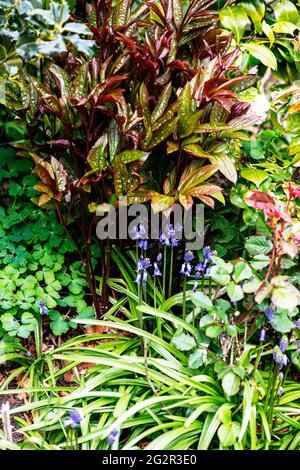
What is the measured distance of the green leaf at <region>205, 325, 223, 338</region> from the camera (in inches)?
76.5

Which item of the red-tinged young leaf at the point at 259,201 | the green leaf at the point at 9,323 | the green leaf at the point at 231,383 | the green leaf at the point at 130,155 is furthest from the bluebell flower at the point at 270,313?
the green leaf at the point at 9,323

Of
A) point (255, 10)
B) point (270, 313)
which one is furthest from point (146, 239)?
point (255, 10)

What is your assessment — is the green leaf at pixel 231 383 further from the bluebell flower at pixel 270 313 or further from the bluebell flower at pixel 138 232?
the bluebell flower at pixel 138 232

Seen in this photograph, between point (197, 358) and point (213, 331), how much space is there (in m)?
0.15

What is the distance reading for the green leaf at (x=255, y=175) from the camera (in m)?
2.37

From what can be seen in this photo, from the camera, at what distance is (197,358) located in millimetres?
2039

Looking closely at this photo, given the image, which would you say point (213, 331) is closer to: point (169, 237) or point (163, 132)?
point (169, 237)

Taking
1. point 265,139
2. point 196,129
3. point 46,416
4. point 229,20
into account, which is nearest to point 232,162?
point 196,129

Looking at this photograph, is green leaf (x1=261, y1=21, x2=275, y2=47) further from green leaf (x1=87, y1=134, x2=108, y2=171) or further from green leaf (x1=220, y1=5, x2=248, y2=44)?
green leaf (x1=87, y1=134, x2=108, y2=171)

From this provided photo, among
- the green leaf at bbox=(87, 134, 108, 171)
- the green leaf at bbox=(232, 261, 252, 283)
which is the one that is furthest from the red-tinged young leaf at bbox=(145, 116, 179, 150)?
the green leaf at bbox=(232, 261, 252, 283)

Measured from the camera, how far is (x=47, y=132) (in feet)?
8.00

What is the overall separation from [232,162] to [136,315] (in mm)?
771

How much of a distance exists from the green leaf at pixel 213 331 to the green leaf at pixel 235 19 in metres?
1.33
